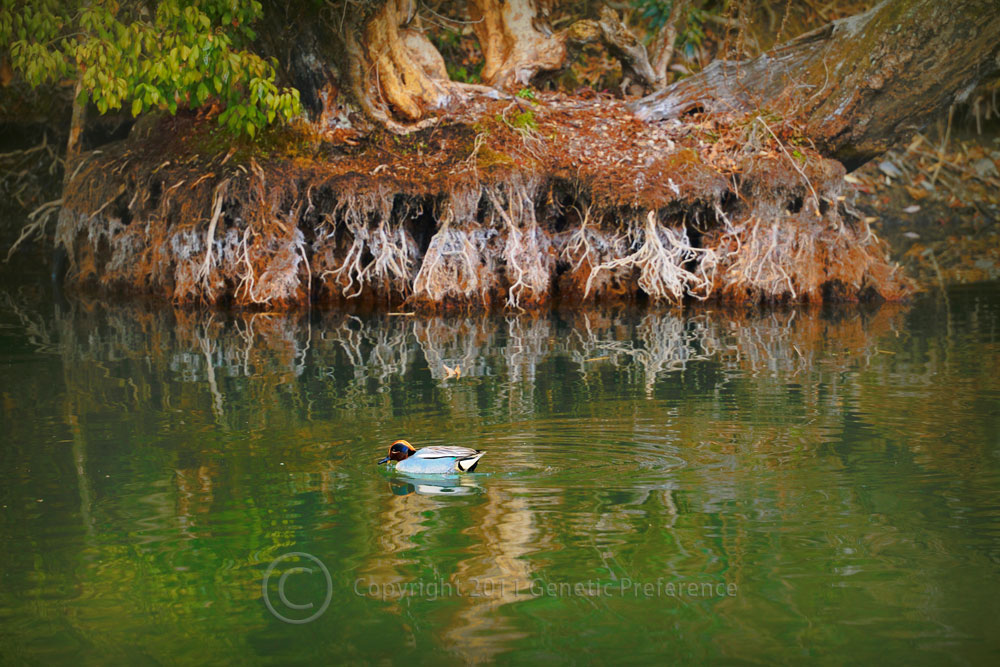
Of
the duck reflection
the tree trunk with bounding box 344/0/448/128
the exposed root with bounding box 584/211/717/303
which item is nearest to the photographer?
the duck reflection

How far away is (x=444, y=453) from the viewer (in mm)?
5945

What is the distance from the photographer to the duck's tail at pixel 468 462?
594cm

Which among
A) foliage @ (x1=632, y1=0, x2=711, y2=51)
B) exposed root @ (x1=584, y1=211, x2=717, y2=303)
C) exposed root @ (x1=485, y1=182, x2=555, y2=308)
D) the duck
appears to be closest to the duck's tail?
the duck

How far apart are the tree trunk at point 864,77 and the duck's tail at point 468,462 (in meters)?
9.40

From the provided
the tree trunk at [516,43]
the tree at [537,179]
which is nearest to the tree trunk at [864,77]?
the tree at [537,179]

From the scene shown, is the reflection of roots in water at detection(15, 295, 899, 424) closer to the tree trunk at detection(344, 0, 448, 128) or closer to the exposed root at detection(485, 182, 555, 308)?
the exposed root at detection(485, 182, 555, 308)

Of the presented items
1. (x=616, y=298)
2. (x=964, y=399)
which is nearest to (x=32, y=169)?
(x=616, y=298)

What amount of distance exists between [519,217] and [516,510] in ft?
27.6

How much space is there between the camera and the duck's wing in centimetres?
593

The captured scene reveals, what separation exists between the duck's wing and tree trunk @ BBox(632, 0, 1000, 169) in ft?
31.0

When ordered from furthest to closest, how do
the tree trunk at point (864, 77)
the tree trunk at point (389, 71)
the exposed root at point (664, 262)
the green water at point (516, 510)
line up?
the tree trunk at point (389, 71) < the exposed root at point (664, 262) < the tree trunk at point (864, 77) < the green water at point (516, 510)

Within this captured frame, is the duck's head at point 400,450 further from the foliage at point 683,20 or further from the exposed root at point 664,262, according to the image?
the foliage at point 683,20

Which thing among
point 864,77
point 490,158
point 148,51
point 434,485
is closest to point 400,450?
point 434,485

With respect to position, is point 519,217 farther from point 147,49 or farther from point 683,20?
point 683,20
